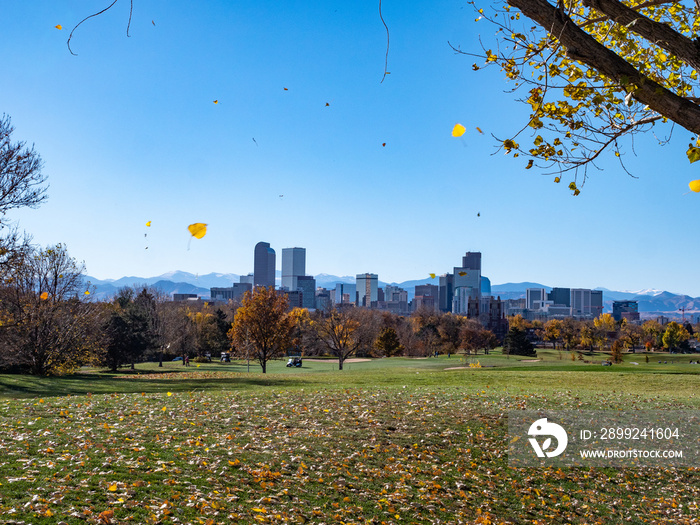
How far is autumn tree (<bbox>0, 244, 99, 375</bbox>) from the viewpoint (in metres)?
26.0

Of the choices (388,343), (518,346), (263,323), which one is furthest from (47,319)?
(518,346)

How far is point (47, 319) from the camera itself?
26672 millimetres

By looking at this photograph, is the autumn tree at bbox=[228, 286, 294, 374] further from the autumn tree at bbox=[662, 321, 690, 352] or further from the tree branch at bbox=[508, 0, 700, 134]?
the autumn tree at bbox=[662, 321, 690, 352]

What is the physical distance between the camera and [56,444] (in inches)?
298

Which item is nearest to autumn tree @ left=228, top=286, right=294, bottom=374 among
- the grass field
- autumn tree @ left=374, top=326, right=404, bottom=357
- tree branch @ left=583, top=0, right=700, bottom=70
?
the grass field

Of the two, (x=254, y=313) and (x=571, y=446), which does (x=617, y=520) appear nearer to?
(x=571, y=446)

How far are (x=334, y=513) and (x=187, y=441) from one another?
310 centimetres

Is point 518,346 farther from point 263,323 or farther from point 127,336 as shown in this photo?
point 127,336

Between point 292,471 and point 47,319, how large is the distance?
24.3 meters

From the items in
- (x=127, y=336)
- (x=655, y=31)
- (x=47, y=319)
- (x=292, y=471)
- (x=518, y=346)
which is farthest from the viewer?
(x=518, y=346)

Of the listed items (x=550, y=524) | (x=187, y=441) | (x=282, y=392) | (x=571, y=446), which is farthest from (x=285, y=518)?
(x=282, y=392)

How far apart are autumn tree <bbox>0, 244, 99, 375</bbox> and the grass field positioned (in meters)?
16.4

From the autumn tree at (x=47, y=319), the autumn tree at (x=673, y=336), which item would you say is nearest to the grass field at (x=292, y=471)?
the autumn tree at (x=47, y=319)

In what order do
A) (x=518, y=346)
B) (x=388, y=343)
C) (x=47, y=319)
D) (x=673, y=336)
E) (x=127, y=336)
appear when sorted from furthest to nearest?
(x=673, y=336)
(x=518, y=346)
(x=388, y=343)
(x=127, y=336)
(x=47, y=319)
